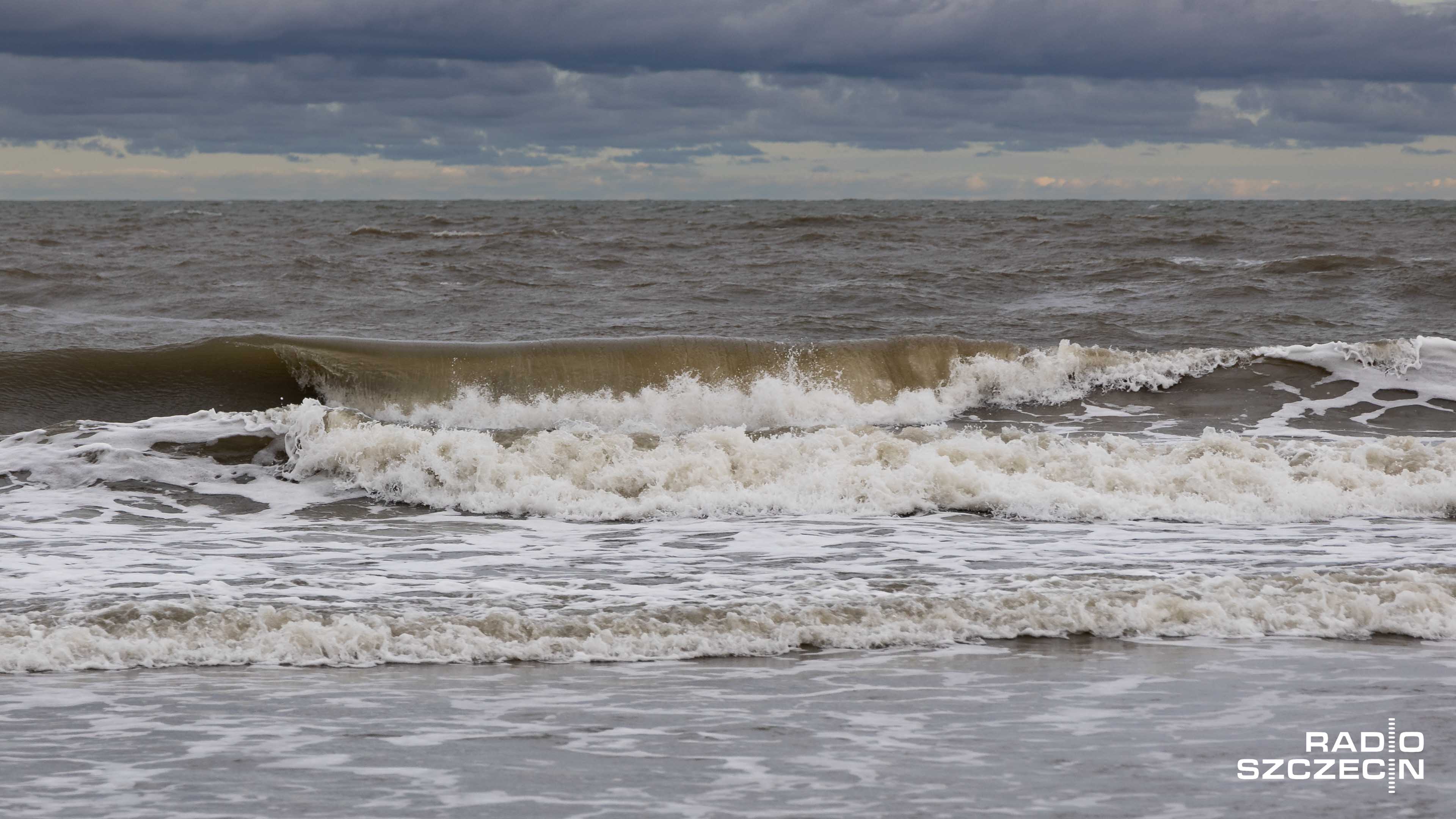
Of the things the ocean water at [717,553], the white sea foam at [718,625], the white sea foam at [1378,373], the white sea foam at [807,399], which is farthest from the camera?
the white sea foam at [1378,373]

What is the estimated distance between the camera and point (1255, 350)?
48.6ft

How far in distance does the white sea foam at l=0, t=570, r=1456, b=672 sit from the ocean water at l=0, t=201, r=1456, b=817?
0.9 inches

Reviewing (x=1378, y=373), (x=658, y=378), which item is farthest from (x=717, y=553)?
(x=1378, y=373)

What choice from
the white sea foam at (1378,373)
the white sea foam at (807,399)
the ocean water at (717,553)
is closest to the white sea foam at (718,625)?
the ocean water at (717,553)

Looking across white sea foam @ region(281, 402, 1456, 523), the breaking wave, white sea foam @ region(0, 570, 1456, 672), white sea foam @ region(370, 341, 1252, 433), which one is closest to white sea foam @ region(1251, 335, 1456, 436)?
the breaking wave

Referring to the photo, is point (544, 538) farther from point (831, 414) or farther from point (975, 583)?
point (831, 414)

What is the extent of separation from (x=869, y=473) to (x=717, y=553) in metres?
1.98

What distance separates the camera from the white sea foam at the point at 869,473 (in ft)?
28.8

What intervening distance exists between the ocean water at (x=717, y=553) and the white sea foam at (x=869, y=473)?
0.03m

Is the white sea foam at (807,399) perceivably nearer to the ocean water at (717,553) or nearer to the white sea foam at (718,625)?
the ocean water at (717,553)

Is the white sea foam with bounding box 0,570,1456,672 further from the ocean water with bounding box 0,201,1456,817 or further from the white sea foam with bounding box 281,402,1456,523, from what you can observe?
the white sea foam with bounding box 281,402,1456,523

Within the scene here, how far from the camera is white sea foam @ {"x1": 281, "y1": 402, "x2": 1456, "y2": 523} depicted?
28.8 ft

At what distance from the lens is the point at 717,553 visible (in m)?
7.58

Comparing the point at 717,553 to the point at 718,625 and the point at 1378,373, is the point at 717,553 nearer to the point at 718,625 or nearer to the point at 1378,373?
the point at 718,625
